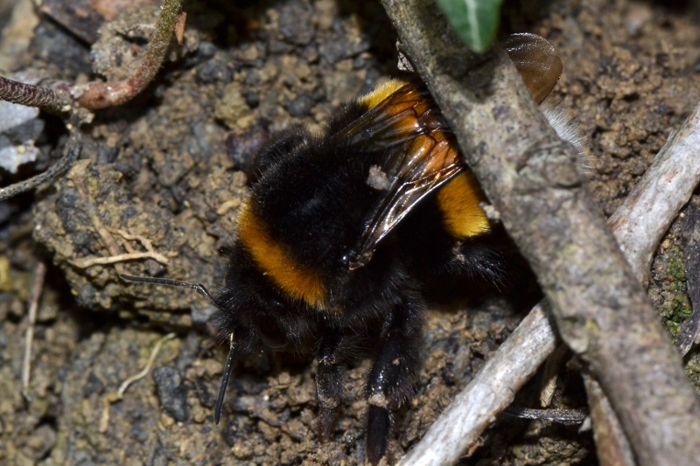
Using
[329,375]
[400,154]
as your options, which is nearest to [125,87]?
[400,154]

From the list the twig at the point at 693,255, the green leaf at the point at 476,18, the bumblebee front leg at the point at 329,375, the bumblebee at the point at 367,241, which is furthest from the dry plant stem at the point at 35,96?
the twig at the point at 693,255

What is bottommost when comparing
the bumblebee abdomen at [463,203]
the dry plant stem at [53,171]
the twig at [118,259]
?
the twig at [118,259]

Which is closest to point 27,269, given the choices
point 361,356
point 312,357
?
point 312,357

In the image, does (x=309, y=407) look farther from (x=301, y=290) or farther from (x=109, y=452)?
(x=109, y=452)

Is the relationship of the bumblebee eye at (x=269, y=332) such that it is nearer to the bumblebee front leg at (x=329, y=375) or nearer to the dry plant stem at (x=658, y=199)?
the bumblebee front leg at (x=329, y=375)

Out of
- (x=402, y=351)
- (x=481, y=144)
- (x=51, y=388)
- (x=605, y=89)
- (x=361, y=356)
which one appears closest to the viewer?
(x=481, y=144)
